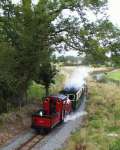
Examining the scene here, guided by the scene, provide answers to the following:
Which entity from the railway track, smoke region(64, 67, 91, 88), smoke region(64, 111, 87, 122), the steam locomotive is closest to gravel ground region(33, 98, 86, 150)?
smoke region(64, 111, 87, 122)

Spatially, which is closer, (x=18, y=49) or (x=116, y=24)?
(x=18, y=49)

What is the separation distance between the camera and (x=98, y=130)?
30844 millimetres

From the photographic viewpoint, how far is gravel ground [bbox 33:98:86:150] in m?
28.1

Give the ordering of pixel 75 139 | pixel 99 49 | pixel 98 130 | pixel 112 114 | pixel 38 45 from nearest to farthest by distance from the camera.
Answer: pixel 75 139 < pixel 98 130 < pixel 38 45 < pixel 99 49 < pixel 112 114

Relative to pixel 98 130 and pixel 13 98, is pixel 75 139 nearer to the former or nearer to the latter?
pixel 98 130

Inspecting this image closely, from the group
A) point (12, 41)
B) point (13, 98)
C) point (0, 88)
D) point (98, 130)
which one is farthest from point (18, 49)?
point (98, 130)

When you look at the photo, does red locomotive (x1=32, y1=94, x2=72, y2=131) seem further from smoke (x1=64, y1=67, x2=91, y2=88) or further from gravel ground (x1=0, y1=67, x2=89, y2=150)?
smoke (x1=64, y1=67, x2=91, y2=88)

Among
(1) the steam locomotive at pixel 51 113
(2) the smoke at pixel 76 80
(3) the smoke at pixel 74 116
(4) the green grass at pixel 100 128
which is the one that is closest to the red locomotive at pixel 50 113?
(1) the steam locomotive at pixel 51 113

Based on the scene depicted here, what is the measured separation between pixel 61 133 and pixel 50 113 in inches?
117

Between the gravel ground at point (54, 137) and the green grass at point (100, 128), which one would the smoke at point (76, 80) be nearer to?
the green grass at point (100, 128)

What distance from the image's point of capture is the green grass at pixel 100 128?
25.0 metres

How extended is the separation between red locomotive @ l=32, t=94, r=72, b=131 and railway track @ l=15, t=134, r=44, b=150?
1.06 meters

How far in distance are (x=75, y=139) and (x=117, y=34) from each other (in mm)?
14843

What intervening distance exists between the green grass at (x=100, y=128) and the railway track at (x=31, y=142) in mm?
2325
